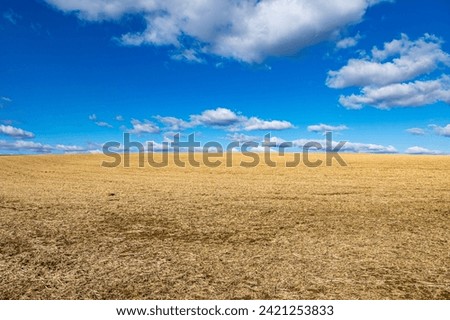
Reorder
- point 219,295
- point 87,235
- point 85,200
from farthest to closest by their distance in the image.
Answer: point 85,200 < point 87,235 < point 219,295

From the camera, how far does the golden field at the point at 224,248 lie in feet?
23.4

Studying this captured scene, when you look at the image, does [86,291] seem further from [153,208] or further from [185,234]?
[153,208]

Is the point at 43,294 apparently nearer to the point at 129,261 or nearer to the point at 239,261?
the point at 129,261

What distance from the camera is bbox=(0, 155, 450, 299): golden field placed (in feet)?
23.4

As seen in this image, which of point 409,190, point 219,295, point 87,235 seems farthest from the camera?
point 409,190

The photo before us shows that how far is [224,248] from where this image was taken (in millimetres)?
10008

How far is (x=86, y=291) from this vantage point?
6965 millimetres

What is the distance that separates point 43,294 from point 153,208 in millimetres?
9524

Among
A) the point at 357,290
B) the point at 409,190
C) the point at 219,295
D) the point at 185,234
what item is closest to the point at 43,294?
the point at 219,295

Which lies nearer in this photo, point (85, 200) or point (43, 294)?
point (43, 294)
